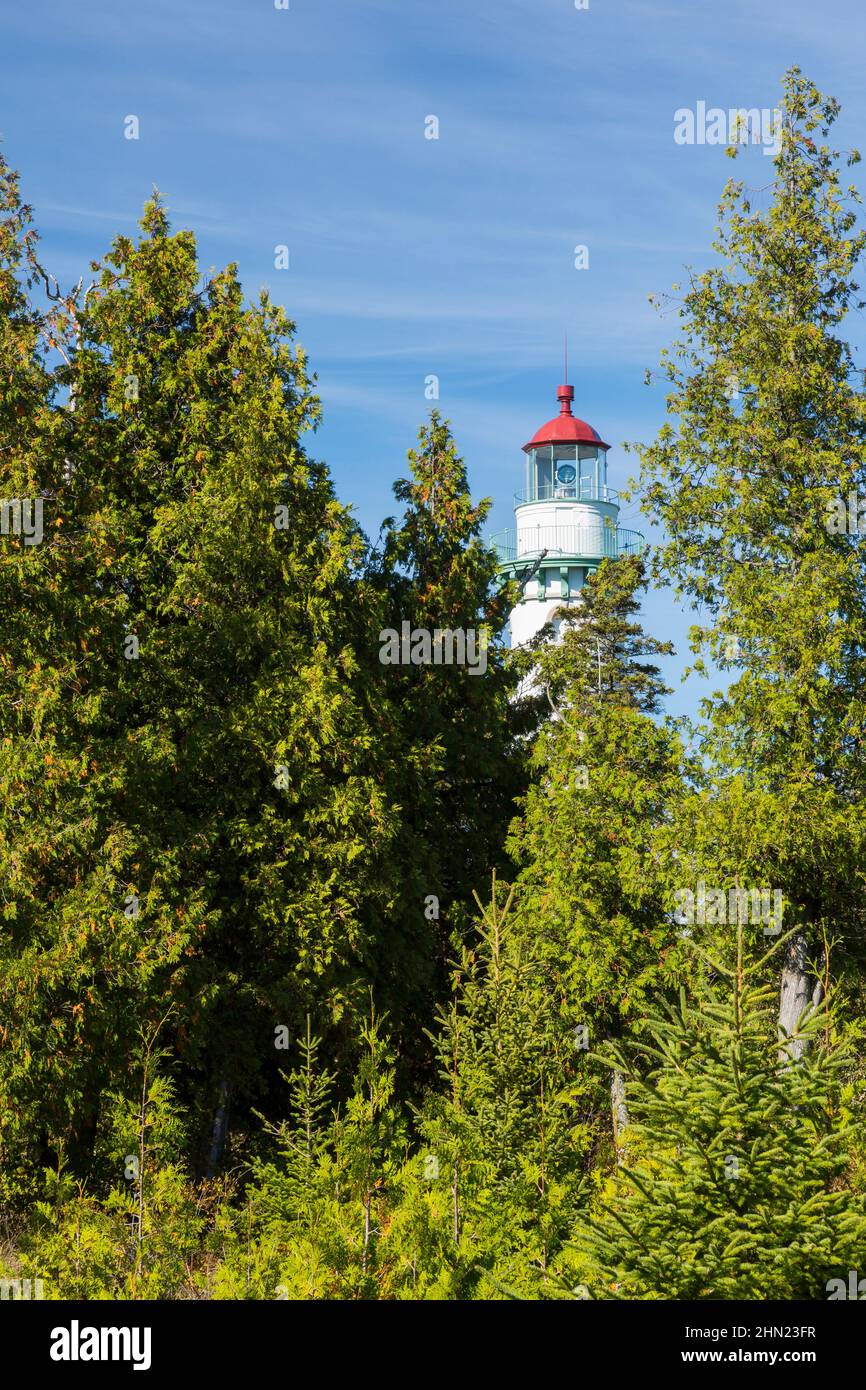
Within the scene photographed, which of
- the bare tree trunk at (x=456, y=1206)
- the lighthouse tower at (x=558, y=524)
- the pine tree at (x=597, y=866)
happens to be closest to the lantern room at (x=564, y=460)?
the lighthouse tower at (x=558, y=524)

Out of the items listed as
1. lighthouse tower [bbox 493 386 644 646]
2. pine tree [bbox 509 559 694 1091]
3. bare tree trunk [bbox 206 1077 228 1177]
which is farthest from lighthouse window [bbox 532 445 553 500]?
bare tree trunk [bbox 206 1077 228 1177]

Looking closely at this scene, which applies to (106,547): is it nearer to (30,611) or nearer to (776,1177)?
(30,611)

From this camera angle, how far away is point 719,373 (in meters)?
18.0

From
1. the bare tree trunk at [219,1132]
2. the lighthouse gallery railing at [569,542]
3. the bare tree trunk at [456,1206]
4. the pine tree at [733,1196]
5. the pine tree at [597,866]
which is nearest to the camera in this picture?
the pine tree at [733,1196]

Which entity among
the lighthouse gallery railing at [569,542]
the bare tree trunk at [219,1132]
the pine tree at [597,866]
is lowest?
the bare tree trunk at [219,1132]

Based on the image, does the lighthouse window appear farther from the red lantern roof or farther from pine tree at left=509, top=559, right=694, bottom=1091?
pine tree at left=509, top=559, right=694, bottom=1091

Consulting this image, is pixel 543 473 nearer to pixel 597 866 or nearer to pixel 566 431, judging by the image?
pixel 566 431

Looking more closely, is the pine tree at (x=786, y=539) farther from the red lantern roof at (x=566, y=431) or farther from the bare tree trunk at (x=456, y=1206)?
the red lantern roof at (x=566, y=431)

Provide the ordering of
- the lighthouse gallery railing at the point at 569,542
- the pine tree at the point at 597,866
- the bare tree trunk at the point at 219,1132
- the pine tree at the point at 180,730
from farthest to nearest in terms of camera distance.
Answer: the lighthouse gallery railing at the point at 569,542
the pine tree at the point at 597,866
the bare tree trunk at the point at 219,1132
the pine tree at the point at 180,730

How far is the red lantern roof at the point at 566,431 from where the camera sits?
43.8m

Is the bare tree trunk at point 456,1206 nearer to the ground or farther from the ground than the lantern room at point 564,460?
nearer to the ground

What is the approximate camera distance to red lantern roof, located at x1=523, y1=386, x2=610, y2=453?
4375cm

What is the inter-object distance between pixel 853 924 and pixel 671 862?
89.6 inches
